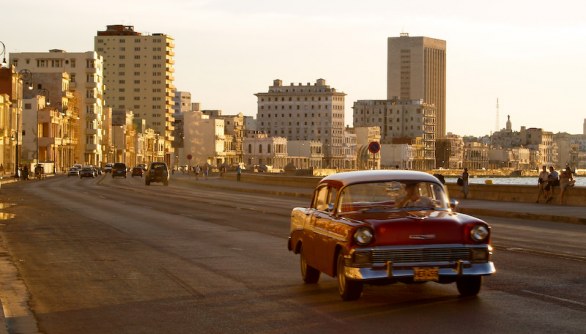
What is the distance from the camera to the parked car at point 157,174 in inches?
3386

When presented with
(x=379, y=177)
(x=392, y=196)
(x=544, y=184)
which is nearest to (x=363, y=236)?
(x=392, y=196)

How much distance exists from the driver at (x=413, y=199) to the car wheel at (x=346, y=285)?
1.27 metres

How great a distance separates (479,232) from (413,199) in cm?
141

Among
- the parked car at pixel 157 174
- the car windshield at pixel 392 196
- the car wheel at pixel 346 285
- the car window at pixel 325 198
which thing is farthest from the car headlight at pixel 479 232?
the parked car at pixel 157 174

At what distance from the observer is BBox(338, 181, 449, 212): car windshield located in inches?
567

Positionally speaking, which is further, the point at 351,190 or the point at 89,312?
the point at 351,190

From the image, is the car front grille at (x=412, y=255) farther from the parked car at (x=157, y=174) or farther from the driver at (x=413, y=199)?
the parked car at (x=157, y=174)

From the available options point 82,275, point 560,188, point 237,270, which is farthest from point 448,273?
point 560,188

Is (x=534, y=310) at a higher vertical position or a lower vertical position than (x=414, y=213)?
lower

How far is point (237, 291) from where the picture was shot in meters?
15.0

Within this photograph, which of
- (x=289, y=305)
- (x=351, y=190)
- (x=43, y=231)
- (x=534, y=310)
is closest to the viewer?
(x=534, y=310)

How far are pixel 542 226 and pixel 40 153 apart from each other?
13888 cm

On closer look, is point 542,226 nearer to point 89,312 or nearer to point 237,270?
point 237,270

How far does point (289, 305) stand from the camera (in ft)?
44.3
